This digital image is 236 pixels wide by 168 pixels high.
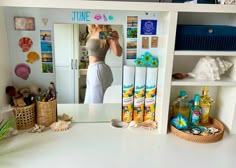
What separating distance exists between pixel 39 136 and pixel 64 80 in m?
0.32

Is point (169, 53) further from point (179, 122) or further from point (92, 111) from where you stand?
point (92, 111)

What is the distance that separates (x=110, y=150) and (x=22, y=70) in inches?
25.0

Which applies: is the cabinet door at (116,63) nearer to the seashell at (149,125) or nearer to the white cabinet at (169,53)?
the white cabinet at (169,53)

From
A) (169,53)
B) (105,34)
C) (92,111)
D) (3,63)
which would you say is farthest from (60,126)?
(169,53)

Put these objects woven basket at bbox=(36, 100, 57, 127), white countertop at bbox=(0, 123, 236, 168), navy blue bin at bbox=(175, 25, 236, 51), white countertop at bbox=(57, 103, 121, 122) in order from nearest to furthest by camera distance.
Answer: white countertop at bbox=(0, 123, 236, 168) < navy blue bin at bbox=(175, 25, 236, 51) < woven basket at bbox=(36, 100, 57, 127) < white countertop at bbox=(57, 103, 121, 122)

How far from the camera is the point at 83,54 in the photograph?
1.29m

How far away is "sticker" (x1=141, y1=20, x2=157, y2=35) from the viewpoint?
1299 mm

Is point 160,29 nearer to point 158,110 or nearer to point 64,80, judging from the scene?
point 158,110

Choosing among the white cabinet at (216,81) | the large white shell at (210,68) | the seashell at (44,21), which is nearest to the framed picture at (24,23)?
the seashell at (44,21)

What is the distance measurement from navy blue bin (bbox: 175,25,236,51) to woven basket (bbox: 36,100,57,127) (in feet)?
2.28

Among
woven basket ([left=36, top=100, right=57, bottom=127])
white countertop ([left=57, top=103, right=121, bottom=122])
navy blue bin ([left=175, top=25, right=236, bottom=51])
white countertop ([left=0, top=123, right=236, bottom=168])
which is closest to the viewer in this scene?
white countertop ([left=0, top=123, right=236, bottom=168])

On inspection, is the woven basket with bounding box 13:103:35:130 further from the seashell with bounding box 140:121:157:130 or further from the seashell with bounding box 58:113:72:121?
the seashell with bounding box 140:121:157:130

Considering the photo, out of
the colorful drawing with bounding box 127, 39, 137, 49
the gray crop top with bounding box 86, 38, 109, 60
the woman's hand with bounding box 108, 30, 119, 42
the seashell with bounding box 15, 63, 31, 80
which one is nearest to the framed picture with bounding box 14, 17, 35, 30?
the seashell with bounding box 15, 63, 31, 80

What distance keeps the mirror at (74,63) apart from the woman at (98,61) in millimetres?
21
